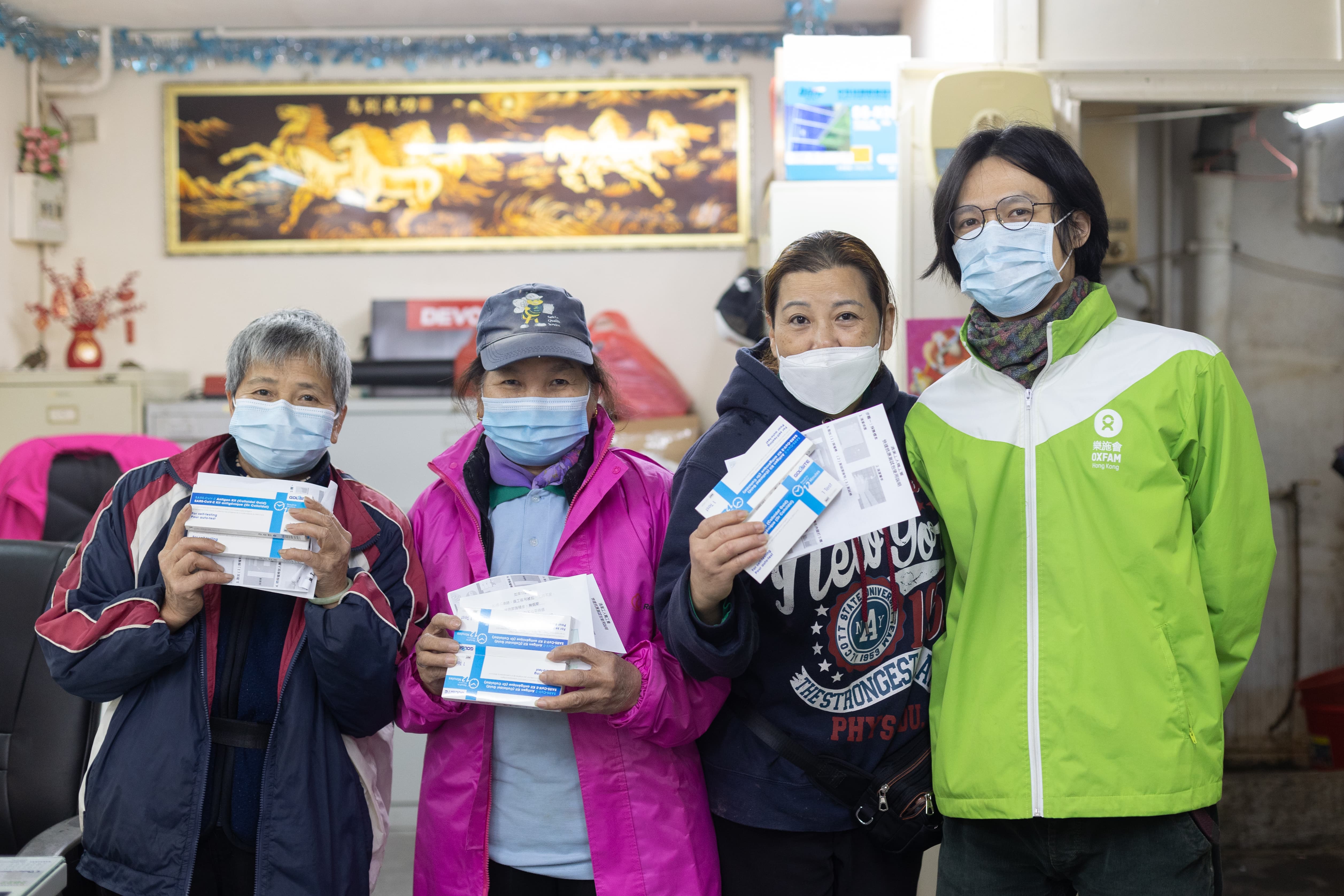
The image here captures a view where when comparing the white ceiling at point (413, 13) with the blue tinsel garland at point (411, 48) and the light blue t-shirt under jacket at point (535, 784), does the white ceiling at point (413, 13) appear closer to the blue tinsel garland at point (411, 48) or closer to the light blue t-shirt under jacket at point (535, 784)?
the blue tinsel garland at point (411, 48)

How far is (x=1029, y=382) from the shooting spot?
155 centimetres

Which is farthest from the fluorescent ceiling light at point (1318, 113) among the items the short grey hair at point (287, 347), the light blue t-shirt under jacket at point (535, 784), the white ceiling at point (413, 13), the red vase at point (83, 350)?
the red vase at point (83, 350)

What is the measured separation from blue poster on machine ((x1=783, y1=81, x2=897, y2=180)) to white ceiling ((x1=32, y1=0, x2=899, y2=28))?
184 centimetres

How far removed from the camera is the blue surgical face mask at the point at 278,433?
1.58 m

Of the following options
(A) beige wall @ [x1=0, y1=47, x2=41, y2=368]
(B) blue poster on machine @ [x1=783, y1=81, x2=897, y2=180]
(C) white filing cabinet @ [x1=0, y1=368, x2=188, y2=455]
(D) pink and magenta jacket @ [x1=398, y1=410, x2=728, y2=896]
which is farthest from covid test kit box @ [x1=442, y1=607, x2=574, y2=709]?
(A) beige wall @ [x1=0, y1=47, x2=41, y2=368]

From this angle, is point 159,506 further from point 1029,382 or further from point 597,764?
point 1029,382

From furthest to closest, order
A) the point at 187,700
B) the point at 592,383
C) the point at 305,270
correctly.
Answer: the point at 305,270
the point at 592,383
the point at 187,700

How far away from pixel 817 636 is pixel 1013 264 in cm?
Result: 68

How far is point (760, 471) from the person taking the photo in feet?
4.71

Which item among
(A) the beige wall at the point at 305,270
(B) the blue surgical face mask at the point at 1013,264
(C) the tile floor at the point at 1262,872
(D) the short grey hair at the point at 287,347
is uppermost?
(A) the beige wall at the point at 305,270

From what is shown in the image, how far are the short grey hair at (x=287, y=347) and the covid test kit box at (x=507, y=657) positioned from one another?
49 cm

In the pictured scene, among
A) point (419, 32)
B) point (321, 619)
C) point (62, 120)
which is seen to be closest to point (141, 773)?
point (321, 619)

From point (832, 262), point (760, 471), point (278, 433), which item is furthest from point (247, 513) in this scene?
point (832, 262)

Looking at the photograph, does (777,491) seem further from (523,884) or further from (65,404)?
(65,404)
